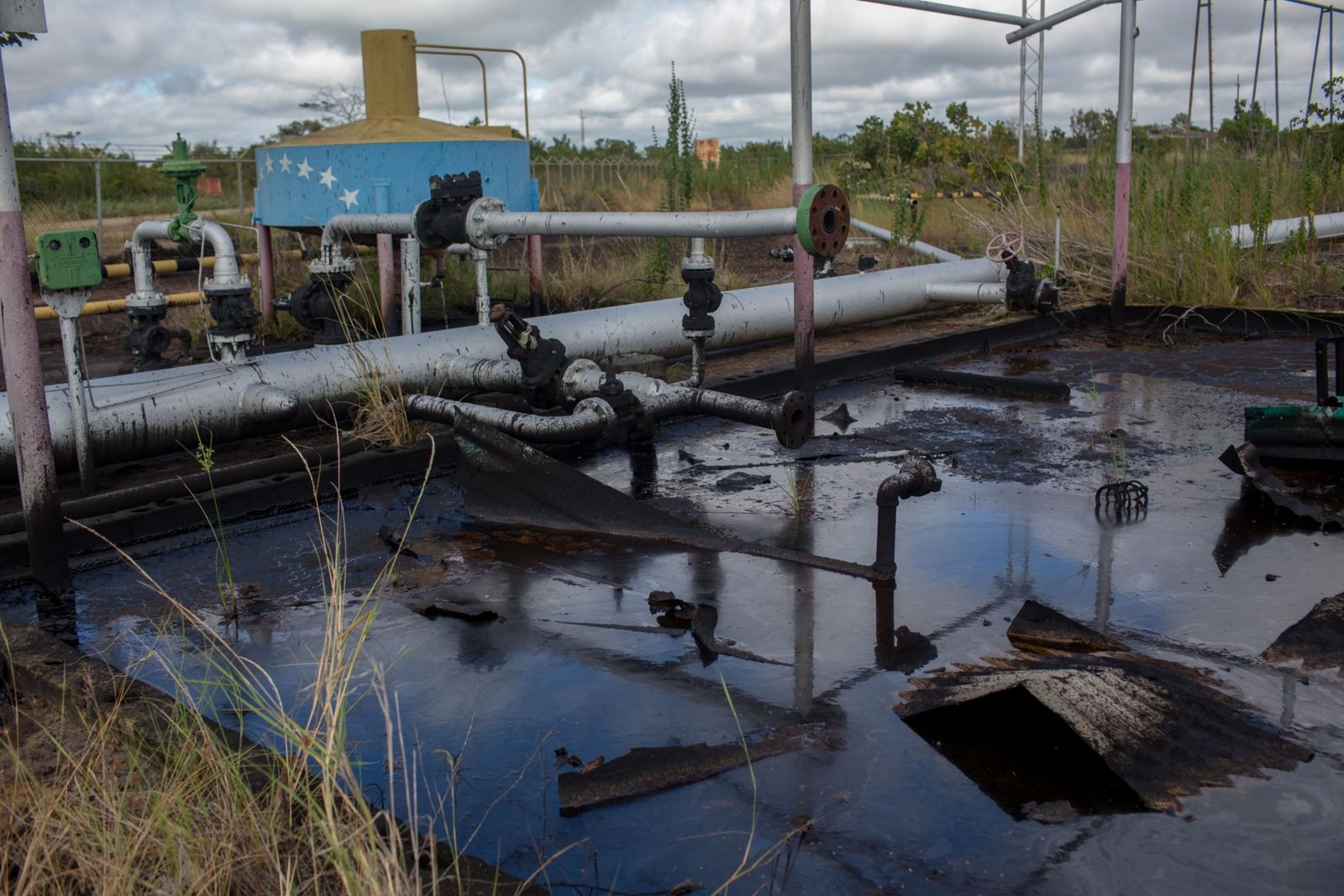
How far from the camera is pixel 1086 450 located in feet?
18.2

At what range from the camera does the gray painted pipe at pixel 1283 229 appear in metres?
10.1

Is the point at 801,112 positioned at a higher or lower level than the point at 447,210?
higher

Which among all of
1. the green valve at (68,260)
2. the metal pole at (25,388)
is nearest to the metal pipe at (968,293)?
the green valve at (68,260)

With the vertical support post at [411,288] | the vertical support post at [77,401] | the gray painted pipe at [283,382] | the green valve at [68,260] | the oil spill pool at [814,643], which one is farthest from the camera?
the vertical support post at [411,288]

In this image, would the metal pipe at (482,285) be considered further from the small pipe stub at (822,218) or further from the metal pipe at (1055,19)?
the metal pipe at (1055,19)

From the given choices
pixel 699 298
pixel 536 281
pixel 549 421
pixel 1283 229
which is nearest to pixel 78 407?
pixel 549 421

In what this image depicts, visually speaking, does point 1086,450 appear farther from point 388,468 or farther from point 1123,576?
point 388,468

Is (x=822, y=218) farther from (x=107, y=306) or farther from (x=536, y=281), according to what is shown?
(x=107, y=306)

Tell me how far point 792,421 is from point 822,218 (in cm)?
85

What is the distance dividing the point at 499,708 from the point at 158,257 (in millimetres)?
10711

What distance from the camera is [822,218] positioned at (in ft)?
16.0

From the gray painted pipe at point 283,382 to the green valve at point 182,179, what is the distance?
118 cm

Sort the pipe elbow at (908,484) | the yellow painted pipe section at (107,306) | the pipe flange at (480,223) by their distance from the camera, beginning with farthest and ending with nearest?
the yellow painted pipe section at (107,306)
the pipe flange at (480,223)
the pipe elbow at (908,484)

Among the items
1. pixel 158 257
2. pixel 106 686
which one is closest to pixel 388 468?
pixel 106 686
